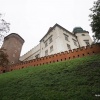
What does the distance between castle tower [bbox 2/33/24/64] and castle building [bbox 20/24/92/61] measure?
346 centimetres

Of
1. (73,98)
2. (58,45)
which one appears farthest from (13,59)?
(73,98)

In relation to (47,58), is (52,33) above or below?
above

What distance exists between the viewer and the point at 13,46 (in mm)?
36188

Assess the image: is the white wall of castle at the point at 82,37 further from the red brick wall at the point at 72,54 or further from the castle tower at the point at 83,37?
the red brick wall at the point at 72,54

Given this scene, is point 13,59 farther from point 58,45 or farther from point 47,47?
point 58,45

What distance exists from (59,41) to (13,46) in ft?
41.2

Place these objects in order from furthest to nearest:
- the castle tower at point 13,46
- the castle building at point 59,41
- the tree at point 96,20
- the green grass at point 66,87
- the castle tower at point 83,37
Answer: the castle tower at point 13,46
the castle tower at point 83,37
the castle building at point 59,41
the tree at point 96,20
the green grass at point 66,87

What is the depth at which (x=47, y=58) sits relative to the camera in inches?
899

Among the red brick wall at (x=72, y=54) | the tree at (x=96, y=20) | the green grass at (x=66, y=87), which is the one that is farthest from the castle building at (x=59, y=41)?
the green grass at (x=66, y=87)

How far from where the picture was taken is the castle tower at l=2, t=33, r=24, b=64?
3500 cm

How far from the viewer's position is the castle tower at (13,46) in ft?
115

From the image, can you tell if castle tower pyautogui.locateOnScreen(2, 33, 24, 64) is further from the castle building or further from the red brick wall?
the red brick wall

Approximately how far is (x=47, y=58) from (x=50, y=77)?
878cm

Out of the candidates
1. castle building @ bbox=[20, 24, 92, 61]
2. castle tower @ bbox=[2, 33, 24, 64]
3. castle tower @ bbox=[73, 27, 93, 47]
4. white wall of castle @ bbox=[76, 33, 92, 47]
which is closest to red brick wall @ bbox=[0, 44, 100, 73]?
castle building @ bbox=[20, 24, 92, 61]
